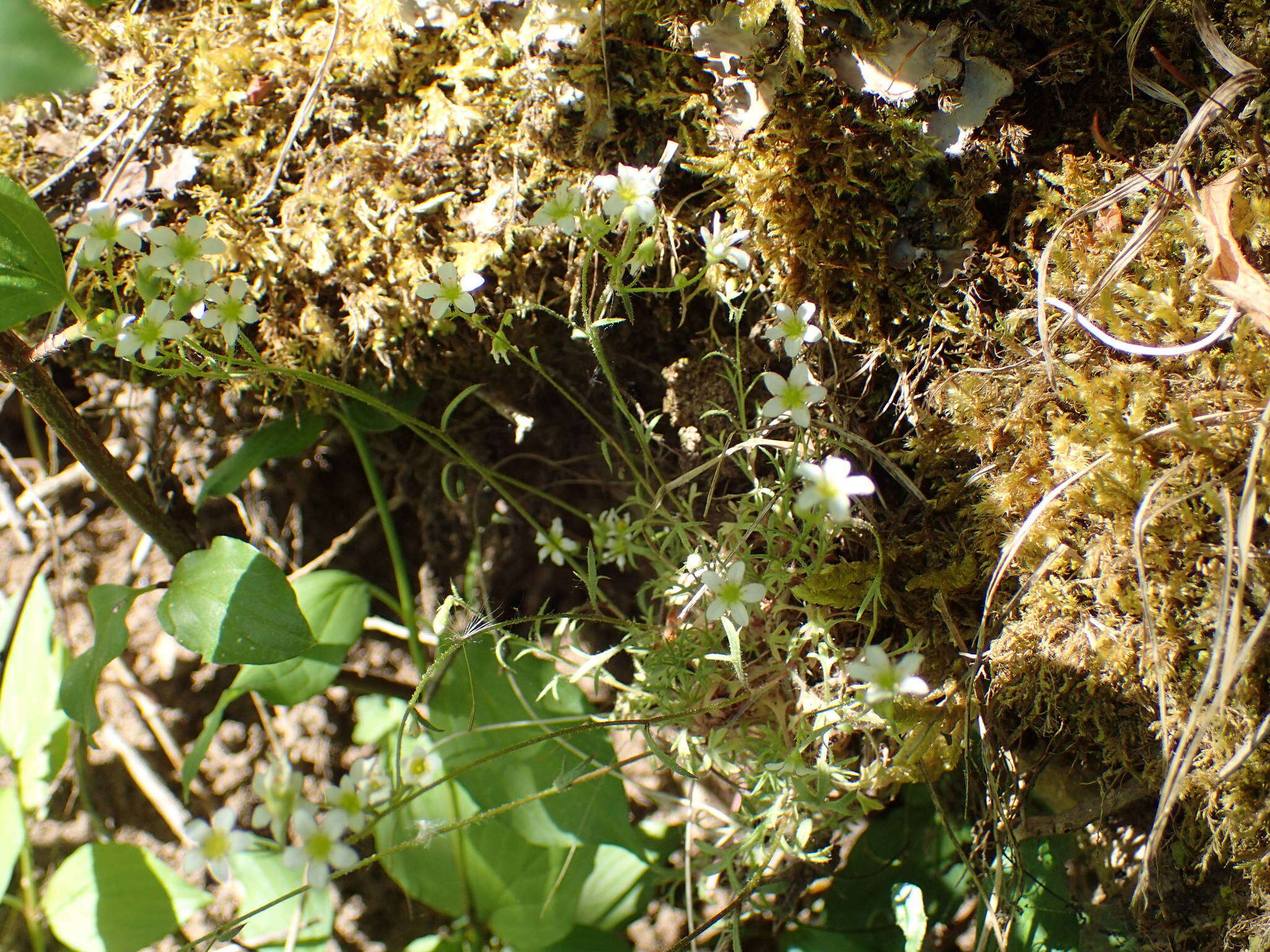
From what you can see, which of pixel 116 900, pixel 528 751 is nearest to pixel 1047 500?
pixel 528 751

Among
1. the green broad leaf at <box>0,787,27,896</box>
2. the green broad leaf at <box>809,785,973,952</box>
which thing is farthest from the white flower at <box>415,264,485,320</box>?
the green broad leaf at <box>0,787,27,896</box>

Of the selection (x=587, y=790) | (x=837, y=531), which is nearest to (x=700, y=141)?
(x=837, y=531)

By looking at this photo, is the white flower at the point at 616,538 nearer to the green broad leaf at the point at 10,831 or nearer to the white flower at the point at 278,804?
the white flower at the point at 278,804

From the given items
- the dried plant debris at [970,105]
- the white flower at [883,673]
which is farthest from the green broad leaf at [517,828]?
the dried plant debris at [970,105]

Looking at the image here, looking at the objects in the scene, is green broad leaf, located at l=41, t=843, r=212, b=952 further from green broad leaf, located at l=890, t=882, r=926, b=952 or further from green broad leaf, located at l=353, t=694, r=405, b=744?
green broad leaf, located at l=890, t=882, r=926, b=952

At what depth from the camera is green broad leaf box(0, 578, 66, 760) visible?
58.6 inches

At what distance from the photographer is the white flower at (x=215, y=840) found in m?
0.86

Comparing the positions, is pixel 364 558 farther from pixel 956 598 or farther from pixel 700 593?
pixel 956 598

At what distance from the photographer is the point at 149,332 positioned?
0.94 m

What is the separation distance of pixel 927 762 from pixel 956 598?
0.23 m

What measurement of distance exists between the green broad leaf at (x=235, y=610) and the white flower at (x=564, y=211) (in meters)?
0.59

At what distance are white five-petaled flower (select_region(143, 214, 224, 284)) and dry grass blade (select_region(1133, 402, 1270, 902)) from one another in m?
1.14

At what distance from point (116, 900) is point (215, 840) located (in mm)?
722

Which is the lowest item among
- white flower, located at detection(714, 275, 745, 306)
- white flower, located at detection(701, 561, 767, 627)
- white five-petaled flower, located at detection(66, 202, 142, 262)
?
white flower, located at detection(701, 561, 767, 627)
